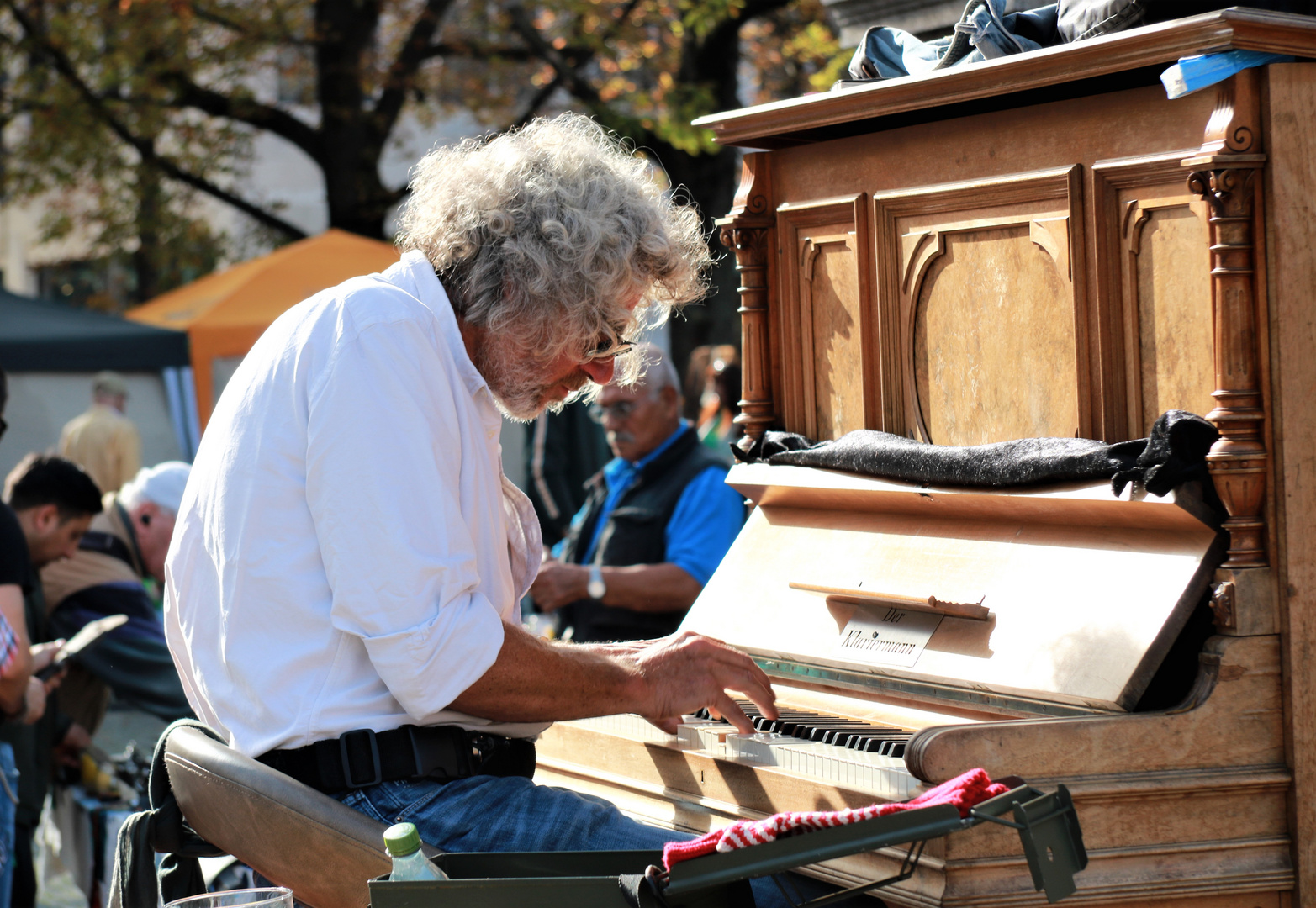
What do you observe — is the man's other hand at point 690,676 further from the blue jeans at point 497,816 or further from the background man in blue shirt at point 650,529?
the background man in blue shirt at point 650,529

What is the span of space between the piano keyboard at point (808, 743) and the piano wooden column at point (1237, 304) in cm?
62

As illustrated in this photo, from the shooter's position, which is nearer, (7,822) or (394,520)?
(394,520)

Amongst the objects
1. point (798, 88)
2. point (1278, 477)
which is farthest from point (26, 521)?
point (798, 88)

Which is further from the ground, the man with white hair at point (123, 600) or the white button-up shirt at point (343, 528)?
the white button-up shirt at point (343, 528)

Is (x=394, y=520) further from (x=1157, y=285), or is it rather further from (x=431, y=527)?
(x=1157, y=285)

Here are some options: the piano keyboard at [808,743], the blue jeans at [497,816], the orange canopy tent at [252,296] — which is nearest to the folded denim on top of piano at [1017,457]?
the piano keyboard at [808,743]

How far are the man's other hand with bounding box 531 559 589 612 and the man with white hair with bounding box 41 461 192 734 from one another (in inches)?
45.2

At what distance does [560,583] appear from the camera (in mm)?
4508

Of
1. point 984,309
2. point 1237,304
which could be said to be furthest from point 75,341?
point 1237,304

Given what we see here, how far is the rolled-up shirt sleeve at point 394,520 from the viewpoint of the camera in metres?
1.96

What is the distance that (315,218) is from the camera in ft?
61.9

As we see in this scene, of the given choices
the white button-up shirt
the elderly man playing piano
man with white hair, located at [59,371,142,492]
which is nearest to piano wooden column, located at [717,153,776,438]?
the elderly man playing piano

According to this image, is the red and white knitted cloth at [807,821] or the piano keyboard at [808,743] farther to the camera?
the piano keyboard at [808,743]

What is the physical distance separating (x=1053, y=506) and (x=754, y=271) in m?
0.97
